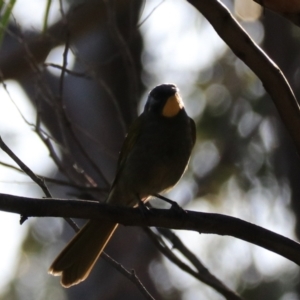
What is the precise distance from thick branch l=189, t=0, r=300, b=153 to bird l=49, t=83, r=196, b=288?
50.7 inches

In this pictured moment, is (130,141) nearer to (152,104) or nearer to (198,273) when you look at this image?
(152,104)

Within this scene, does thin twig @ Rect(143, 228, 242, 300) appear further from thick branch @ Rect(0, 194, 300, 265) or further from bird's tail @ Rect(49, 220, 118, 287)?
thick branch @ Rect(0, 194, 300, 265)

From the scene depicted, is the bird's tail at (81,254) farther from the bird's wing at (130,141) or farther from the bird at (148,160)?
the bird's wing at (130,141)

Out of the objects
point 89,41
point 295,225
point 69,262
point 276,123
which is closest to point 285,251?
point 69,262

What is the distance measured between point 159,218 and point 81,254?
85 centimetres

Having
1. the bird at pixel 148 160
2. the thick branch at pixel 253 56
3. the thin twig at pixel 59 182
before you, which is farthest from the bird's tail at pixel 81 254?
the thick branch at pixel 253 56

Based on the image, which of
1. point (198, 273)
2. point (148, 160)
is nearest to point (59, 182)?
point (148, 160)

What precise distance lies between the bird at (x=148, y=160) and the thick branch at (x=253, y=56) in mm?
1287

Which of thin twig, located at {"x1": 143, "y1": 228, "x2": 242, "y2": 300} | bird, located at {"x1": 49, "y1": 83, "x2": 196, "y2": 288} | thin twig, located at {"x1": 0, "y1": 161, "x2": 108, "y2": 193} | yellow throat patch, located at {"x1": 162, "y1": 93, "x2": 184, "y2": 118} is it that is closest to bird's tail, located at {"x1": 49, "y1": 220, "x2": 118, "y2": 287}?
bird, located at {"x1": 49, "y1": 83, "x2": 196, "y2": 288}

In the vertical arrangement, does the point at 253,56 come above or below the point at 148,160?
below

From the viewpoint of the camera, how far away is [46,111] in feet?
18.7

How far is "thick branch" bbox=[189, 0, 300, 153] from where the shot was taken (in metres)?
2.17

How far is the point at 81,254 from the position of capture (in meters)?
3.32

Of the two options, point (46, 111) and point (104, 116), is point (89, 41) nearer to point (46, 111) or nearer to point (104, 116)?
point (104, 116)
